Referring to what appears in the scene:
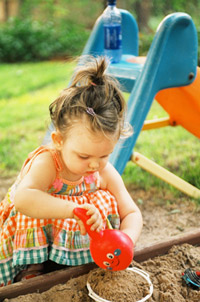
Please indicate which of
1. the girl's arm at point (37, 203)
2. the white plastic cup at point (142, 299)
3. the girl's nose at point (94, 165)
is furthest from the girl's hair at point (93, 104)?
the white plastic cup at point (142, 299)

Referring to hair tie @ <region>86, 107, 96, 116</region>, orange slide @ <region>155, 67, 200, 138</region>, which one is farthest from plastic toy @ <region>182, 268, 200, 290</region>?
orange slide @ <region>155, 67, 200, 138</region>

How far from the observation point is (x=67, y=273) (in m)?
1.67

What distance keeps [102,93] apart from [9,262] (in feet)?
2.69

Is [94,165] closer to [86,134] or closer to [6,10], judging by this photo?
[86,134]

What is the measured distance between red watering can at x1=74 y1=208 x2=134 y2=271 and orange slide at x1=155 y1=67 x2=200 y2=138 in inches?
49.1

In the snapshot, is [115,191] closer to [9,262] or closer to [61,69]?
[9,262]

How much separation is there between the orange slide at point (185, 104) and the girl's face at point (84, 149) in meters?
1.06

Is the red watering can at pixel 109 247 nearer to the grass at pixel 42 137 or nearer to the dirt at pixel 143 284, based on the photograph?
the dirt at pixel 143 284

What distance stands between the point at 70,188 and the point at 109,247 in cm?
38

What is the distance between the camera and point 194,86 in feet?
8.00

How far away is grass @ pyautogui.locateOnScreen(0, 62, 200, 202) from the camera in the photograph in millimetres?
3053

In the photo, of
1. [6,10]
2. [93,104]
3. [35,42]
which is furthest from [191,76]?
[6,10]

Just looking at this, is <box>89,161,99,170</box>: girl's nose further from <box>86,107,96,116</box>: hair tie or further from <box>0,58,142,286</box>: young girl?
<box>86,107,96,116</box>: hair tie

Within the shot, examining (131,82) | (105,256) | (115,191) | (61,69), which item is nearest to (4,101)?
(61,69)
